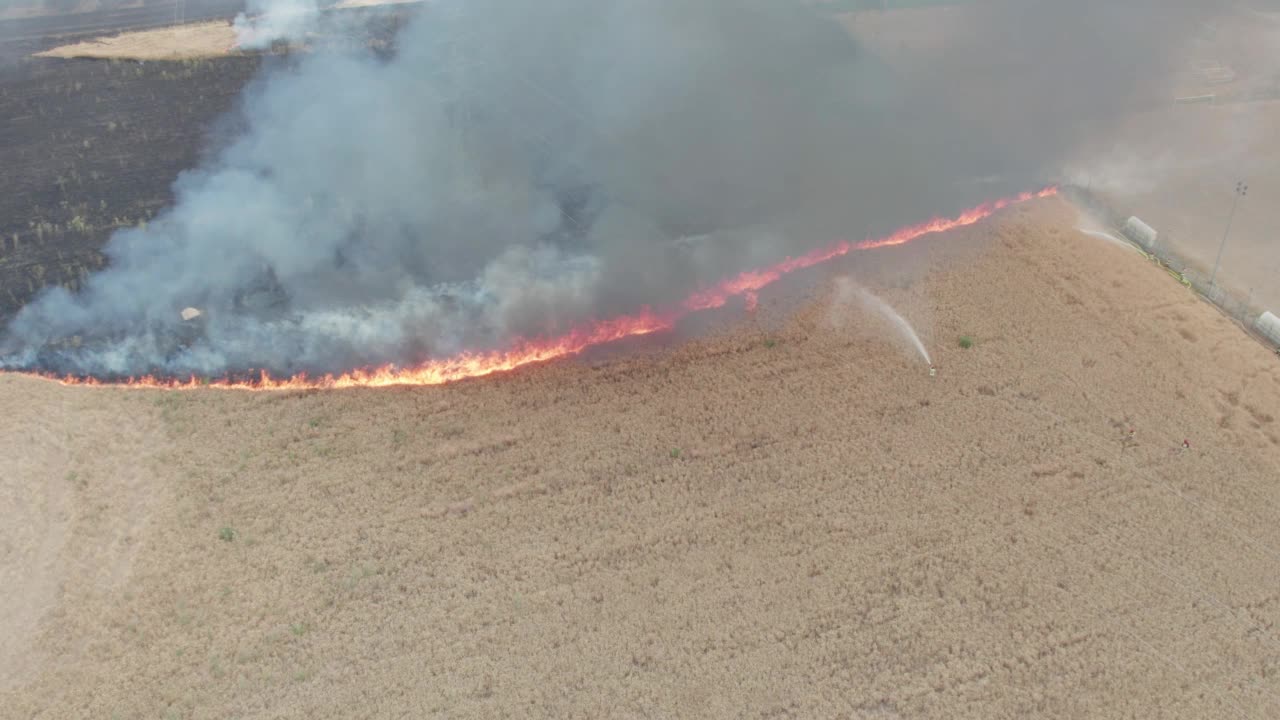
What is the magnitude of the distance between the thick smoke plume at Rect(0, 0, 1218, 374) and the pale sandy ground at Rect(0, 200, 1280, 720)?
7.87 ft

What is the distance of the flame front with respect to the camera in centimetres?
2327

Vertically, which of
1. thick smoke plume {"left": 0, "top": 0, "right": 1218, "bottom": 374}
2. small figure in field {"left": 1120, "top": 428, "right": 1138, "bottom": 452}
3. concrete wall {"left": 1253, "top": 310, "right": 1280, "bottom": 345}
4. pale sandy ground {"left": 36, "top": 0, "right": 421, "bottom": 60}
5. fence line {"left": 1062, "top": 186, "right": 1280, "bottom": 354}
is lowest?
small figure in field {"left": 1120, "top": 428, "right": 1138, "bottom": 452}

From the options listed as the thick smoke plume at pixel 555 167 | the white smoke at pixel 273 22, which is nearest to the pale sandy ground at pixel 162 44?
the white smoke at pixel 273 22

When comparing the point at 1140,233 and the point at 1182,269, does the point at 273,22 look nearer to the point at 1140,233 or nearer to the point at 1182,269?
the point at 1140,233

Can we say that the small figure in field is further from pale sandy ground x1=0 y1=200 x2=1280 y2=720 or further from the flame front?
the flame front

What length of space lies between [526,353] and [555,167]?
28.4ft

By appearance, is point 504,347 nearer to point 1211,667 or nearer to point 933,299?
point 933,299

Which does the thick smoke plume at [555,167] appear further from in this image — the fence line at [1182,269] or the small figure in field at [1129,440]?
the small figure in field at [1129,440]

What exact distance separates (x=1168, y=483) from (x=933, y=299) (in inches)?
294

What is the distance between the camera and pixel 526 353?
24.1 meters

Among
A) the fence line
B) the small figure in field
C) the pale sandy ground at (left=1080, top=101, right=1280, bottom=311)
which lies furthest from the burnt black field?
the pale sandy ground at (left=1080, top=101, right=1280, bottom=311)

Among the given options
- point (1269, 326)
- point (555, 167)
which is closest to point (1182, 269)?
point (1269, 326)

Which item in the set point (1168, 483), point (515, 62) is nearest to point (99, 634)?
point (1168, 483)

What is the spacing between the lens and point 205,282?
85.1ft
